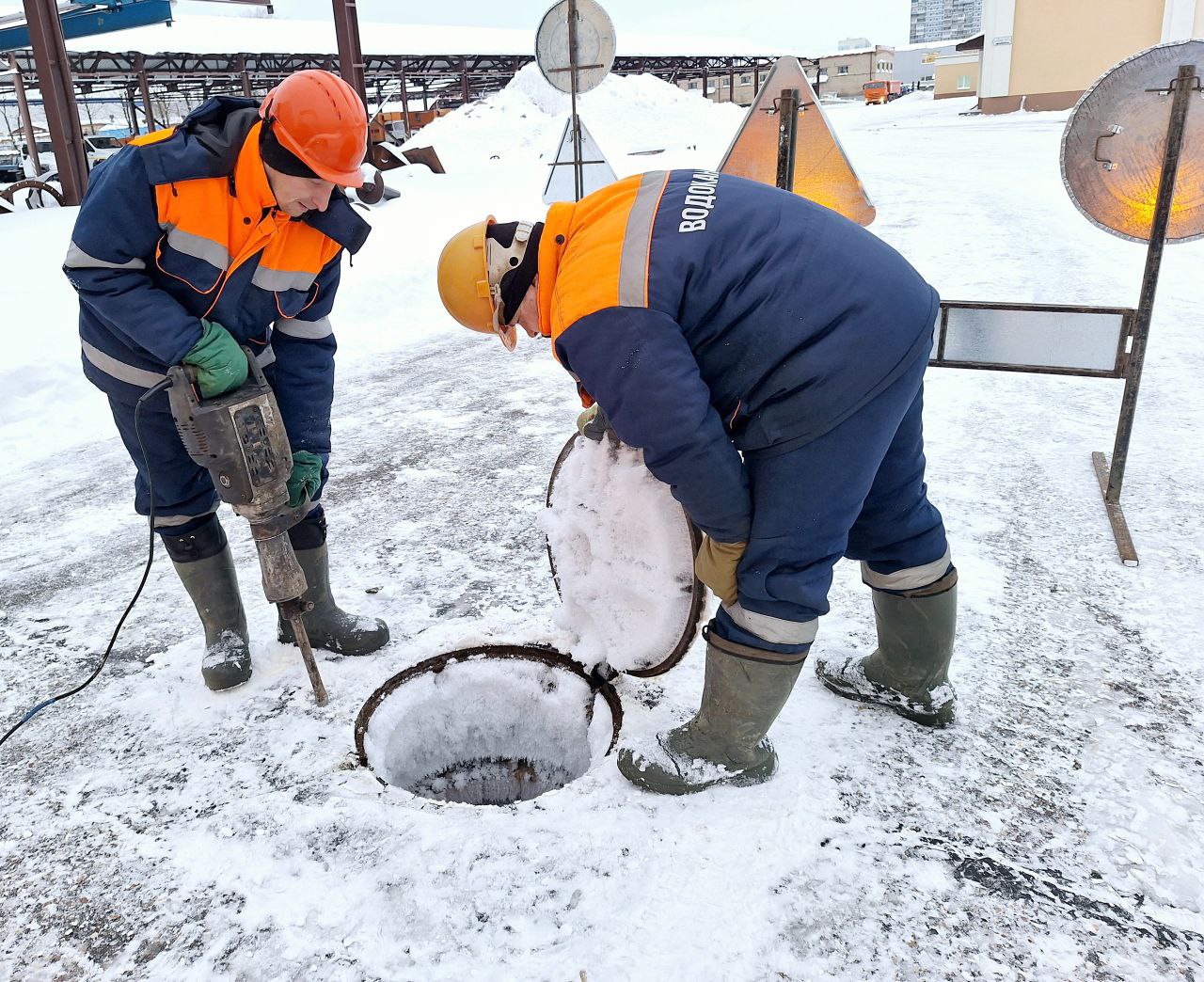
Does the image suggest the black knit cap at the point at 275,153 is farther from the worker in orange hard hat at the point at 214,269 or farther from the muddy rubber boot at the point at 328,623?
the muddy rubber boot at the point at 328,623

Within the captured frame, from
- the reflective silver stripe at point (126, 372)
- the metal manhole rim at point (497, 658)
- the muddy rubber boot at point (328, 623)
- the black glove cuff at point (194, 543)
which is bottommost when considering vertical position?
the metal manhole rim at point (497, 658)

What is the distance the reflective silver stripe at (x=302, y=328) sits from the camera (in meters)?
2.52

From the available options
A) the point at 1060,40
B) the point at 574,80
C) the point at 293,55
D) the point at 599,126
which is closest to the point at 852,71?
the point at 1060,40

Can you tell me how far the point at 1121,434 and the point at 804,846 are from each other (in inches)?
93.9

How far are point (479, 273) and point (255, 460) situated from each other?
863mm

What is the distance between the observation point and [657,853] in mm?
1853

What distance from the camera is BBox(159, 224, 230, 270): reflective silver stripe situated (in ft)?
6.86

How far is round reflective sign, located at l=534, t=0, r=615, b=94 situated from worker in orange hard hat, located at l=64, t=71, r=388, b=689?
497 cm

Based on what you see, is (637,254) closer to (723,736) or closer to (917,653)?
(723,736)

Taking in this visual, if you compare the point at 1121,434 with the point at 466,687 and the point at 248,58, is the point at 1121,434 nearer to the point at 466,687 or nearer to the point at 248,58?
the point at 466,687

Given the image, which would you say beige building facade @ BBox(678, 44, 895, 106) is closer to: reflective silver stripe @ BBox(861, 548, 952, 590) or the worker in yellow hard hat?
reflective silver stripe @ BBox(861, 548, 952, 590)

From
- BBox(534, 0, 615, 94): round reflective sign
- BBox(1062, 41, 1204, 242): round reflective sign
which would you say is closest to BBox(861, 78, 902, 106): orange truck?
BBox(534, 0, 615, 94): round reflective sign

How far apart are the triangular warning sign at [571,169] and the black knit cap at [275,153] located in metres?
5.26

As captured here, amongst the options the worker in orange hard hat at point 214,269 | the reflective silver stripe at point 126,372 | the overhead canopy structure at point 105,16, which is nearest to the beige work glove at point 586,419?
the worker in orange hard hat at point 214,269
